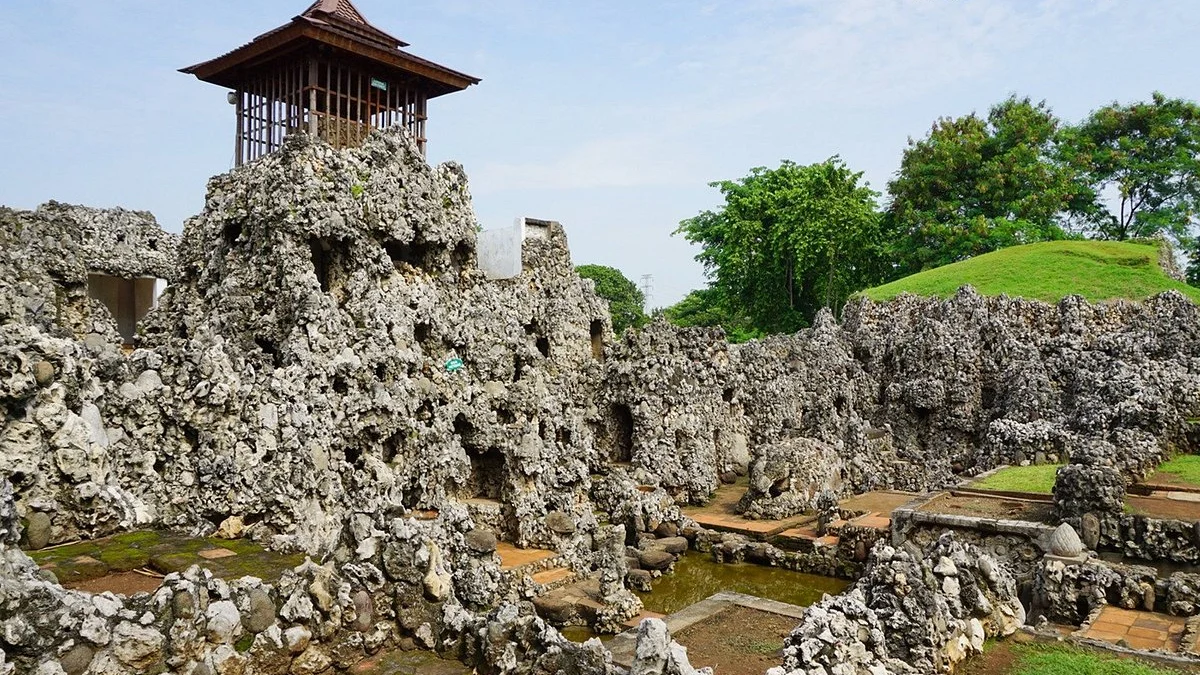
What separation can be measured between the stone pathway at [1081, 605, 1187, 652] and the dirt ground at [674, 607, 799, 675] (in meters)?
3.32

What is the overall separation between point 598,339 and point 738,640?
14.1 m

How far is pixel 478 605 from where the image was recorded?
10070mm

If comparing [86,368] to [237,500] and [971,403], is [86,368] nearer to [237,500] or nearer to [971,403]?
[237,500]

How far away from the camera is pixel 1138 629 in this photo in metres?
9.70

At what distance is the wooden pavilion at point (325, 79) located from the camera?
54.3 feet

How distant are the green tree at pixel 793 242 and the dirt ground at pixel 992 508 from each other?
897 inches

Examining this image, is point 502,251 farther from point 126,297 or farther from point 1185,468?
point 1185,468

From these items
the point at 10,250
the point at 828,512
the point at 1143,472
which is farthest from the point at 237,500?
the point at 1143,472

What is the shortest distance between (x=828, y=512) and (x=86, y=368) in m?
13.3

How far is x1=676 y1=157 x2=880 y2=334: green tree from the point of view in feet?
125

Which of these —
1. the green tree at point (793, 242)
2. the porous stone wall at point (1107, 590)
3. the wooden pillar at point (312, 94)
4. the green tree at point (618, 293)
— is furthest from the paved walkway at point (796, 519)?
the green tree at point (618, 293)

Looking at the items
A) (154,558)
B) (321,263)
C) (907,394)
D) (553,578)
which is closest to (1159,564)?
(553,578)

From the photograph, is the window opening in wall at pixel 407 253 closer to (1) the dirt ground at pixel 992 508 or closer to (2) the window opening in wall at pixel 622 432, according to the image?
(2) the window opening in wall at pixel 622 432

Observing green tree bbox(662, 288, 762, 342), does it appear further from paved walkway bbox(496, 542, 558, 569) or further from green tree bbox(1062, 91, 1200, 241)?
paved walkway bbox(496, 542, 558, 569)
